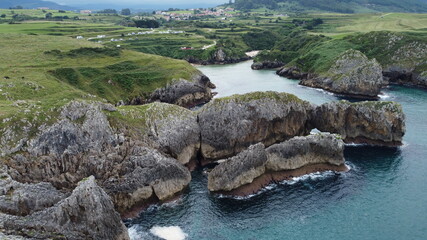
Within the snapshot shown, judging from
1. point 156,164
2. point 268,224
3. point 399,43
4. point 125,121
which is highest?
point 399,43

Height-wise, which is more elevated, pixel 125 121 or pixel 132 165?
pixel 125 121

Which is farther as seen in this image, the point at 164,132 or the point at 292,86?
the point at 292,86

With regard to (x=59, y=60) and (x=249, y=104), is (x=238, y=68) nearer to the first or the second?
(x=59, y=60)

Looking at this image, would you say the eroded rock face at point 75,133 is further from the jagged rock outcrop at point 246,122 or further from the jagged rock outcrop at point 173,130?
the jagged rock outcrop at point 246,122

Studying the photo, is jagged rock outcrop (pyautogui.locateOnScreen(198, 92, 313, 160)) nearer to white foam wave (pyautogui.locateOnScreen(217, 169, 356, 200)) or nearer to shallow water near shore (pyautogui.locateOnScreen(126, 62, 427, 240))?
shallow water near shore (pyautogui.locateOnScreen(126, 62, 427, 240))

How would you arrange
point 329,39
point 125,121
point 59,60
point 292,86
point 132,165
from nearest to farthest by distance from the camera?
point 132,165, point 125,121, point 59,60, point 292,86, point 329,39

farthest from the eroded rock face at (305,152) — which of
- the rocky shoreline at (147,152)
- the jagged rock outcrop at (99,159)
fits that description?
the jagged rock outcrop at (99,159)

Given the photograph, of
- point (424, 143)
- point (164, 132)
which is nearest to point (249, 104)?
point (164, 132)

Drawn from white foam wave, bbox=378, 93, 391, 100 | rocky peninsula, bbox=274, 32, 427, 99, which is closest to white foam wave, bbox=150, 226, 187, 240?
rocky peninsula, bbox=274, 32, 427, 99
